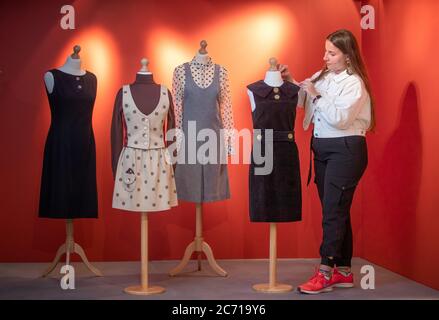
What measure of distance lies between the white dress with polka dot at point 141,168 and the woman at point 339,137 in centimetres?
105

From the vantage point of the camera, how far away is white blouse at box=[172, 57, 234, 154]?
574 centimetres

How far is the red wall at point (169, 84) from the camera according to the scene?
606cm

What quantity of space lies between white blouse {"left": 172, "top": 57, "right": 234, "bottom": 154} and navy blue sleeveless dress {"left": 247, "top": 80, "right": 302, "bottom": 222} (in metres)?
0.53

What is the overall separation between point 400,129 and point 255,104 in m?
1.25

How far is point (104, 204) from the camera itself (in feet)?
20.7

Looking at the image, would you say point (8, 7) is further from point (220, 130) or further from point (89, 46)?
point (220, 130)

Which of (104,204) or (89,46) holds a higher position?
(89,46)

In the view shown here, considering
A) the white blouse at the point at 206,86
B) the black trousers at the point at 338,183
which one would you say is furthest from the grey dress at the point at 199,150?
the black trousers at the point at 338,183

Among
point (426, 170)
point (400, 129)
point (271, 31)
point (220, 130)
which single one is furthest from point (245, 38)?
point (426, 170)

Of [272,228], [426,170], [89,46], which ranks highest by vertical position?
[89,46]

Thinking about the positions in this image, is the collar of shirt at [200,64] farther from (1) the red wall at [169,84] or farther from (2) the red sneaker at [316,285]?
(2) the red sneaker at [316,285]

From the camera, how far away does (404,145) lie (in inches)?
229

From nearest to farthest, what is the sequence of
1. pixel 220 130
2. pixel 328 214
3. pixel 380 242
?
pixel 328 214 < pixel 220 130 < pixel 380 242

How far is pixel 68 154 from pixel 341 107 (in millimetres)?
1956
